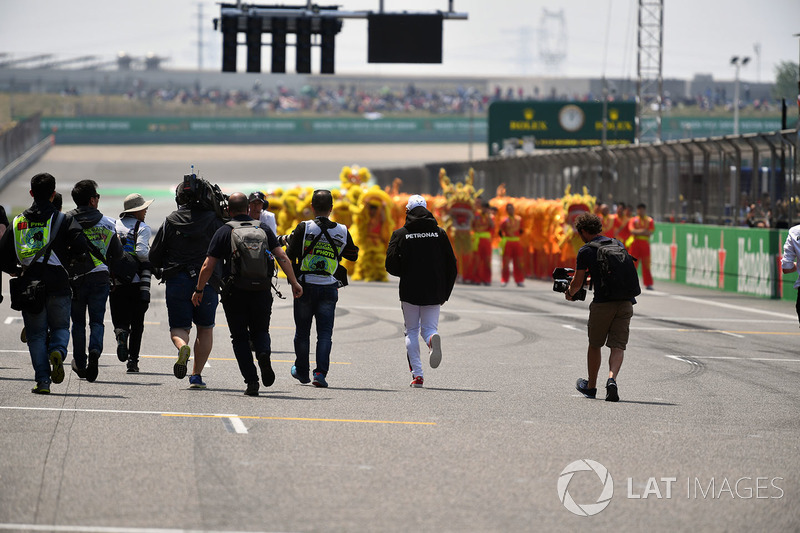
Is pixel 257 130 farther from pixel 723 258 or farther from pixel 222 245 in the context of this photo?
pixel 222 245

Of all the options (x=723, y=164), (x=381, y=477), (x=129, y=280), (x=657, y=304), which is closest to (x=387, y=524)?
(x=381, y=477)

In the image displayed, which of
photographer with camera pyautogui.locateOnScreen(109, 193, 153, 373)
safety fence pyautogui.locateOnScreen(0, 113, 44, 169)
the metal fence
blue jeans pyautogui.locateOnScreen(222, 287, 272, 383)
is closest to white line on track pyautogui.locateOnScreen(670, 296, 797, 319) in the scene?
the metal fence

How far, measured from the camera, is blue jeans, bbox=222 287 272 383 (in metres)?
10.2

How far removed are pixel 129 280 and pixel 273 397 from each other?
2.17m

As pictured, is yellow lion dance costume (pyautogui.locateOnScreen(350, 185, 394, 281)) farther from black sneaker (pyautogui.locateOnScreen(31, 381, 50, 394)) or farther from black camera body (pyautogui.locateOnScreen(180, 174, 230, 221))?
black sneaker (pyautogui.locateOnScreen(31, 381, 50, 394))

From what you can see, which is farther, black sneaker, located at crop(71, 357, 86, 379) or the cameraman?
black sneaker, located at crop(71, 357, 86, 379)

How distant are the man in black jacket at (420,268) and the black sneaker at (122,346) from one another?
2.37m

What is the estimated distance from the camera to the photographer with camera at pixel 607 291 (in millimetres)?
10430

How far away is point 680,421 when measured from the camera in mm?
9320

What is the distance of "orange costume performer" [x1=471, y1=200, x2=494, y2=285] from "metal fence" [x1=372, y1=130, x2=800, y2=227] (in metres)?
4.46

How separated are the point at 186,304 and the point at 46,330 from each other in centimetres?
115

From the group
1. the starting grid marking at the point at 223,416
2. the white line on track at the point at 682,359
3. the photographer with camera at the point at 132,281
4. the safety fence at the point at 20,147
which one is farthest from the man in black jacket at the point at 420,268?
the safety fence at the point at 20,147

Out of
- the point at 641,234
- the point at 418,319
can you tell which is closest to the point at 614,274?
the point at 418,319

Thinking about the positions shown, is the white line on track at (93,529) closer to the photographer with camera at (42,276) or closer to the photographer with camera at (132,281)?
the photographer with camera at (42,276)
